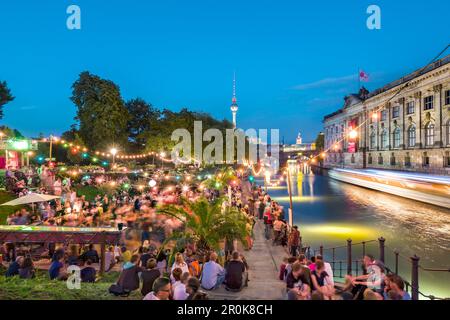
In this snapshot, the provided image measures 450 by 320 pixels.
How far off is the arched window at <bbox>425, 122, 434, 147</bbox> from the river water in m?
20.2

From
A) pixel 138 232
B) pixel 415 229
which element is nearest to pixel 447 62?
pixel 415 229

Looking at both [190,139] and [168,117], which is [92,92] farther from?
[190,139]

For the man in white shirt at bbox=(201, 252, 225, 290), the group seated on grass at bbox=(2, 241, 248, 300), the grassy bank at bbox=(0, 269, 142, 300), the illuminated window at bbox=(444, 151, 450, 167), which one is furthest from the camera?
the illuminated window at bbox=(444, 151, 450, 167)

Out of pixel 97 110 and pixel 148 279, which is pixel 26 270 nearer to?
pixel 148 279

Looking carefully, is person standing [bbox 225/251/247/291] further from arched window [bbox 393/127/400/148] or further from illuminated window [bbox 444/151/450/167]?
arched window [bbox 393/127/400/148]

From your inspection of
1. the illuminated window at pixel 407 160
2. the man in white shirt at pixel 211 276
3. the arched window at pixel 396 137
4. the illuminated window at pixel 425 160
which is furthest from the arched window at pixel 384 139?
the man in white shirt at pixel 211 276

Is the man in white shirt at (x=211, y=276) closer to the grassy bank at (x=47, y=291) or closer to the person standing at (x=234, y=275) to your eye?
the person standing at (x=234, y=275)

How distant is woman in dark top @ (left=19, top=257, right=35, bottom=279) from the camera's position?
8.42m

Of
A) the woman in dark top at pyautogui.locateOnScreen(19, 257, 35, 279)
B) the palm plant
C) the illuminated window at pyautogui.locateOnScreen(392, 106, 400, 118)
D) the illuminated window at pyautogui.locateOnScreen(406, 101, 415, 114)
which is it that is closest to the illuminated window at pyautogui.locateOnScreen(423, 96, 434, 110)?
the illuminated window at pyautogui.locateOnScreen(406, 101, 415, 114)

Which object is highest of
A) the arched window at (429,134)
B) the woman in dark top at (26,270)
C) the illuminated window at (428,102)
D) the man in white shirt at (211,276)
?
the illuminated window at (428,102)

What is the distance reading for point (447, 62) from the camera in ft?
156

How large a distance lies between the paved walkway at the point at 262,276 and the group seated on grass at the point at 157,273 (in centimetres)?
25

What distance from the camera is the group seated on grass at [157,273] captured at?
6.71 meters
